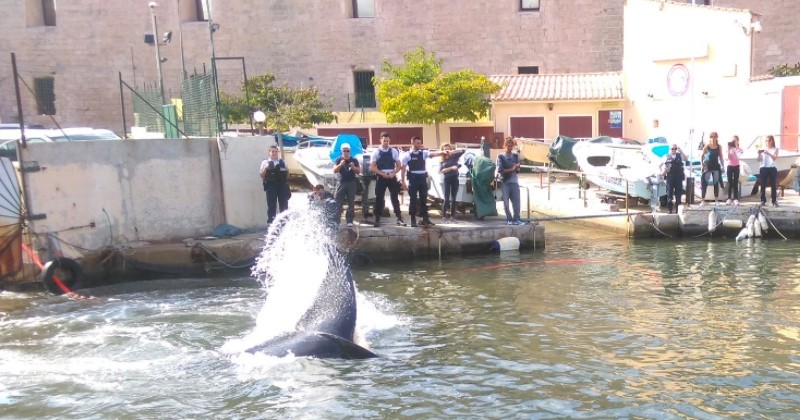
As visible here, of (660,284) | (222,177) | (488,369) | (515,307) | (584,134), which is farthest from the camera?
(584,134)

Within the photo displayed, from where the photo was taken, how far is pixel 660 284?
479 inches

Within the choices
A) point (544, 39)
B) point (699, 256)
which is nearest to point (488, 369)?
point (699, 256)

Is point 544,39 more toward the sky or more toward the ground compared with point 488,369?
more toward the sky

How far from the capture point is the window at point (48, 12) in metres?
40.8

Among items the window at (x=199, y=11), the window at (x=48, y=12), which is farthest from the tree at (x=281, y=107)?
the window at (x=48, y=12)

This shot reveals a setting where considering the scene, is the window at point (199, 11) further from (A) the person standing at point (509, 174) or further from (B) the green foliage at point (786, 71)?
(A) the person standing at point (509, 174)

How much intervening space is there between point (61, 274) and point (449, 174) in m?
7.11

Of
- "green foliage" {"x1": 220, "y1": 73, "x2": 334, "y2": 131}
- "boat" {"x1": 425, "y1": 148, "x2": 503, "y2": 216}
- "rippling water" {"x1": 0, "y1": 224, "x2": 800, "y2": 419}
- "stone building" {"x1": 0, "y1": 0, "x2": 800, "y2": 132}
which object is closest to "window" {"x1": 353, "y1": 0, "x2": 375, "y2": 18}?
"stone building" {"x1": 0, "y1": 0, "x2": 800, "y2": 132}

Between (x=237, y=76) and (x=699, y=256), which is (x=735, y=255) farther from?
(x=237, y=76)

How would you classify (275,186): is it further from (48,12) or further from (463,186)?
(48,12)

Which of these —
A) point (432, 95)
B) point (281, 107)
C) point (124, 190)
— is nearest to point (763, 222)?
point (124, 190)

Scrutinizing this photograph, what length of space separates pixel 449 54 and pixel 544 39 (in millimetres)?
4491

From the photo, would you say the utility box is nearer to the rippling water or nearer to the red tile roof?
the rippling water

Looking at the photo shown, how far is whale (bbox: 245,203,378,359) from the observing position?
805 cm
